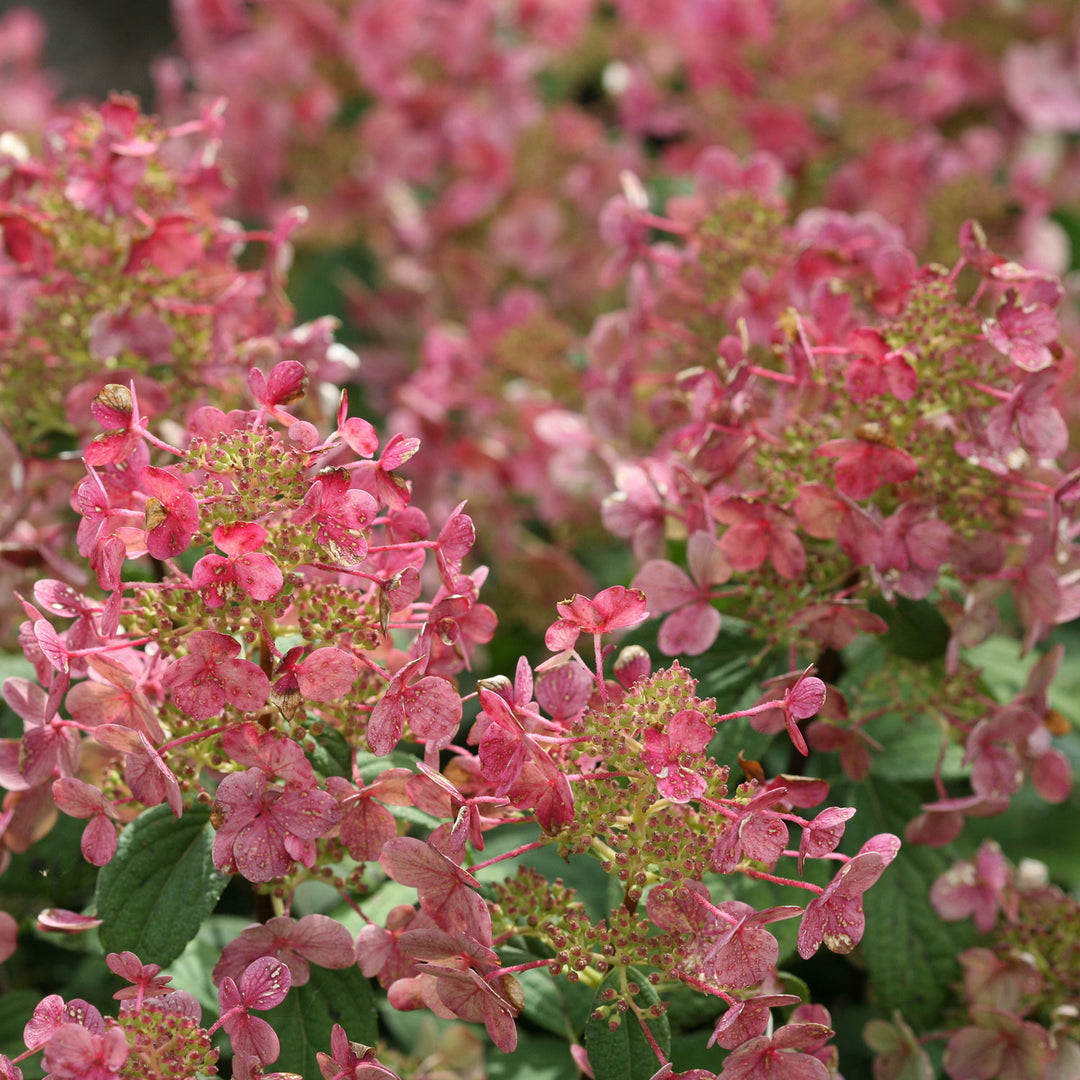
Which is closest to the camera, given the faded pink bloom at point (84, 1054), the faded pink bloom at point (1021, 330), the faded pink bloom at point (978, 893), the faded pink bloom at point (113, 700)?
the faded pink bloom at point (84, 1054)

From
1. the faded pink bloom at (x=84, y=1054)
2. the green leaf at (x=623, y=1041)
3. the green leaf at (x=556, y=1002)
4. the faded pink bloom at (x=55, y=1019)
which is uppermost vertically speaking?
the faded pink bloom at (x=84, y=1054)

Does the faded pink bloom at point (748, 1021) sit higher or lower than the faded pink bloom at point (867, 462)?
lower

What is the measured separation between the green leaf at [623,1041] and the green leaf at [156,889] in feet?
0.89

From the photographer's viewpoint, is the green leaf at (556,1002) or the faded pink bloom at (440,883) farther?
the green leaf at (556,1002)

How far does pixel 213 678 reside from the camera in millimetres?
692

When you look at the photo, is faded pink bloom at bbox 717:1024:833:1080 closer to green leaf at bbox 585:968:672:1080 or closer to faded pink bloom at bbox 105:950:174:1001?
green leaf at bbox 585:968:672:1080

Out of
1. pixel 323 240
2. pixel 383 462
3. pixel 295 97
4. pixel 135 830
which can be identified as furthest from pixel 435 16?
pixel 135 830

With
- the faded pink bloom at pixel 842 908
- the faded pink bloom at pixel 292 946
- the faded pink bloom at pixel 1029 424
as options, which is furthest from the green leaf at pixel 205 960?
the faded pink bloom at pixel 1029 424

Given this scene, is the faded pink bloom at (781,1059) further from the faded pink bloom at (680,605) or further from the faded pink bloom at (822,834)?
the faded pink bloom at (680,605)

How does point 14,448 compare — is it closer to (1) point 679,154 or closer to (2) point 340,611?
(2) point 340,611

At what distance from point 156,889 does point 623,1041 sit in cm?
33

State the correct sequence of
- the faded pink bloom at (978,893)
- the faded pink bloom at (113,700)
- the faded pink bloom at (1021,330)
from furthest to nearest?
the faded pink bloom at (978,893), the faded pink bloom at (1021,330), the faded pink bloom at (113,700)

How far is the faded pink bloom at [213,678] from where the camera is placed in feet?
2.24

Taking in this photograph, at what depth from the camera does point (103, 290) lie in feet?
3.26
